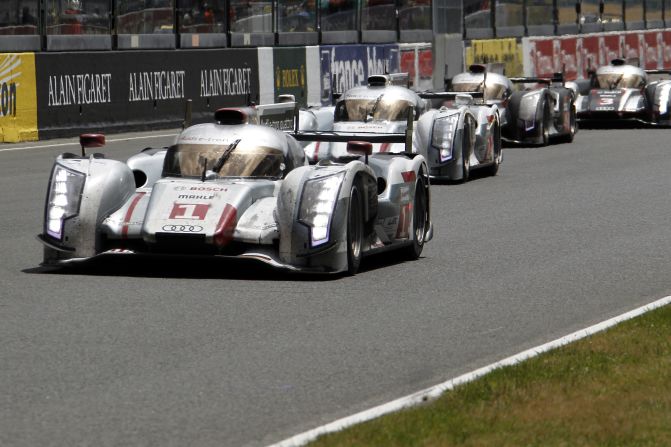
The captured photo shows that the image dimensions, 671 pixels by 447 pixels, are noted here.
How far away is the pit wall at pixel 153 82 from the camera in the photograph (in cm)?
2388

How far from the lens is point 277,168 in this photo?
11.5 metres

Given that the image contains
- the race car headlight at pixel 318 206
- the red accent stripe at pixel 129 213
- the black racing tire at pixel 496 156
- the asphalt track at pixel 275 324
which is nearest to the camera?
the asphalt track at pixel 275 324

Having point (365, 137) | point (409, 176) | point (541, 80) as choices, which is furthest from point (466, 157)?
point (409, 176)

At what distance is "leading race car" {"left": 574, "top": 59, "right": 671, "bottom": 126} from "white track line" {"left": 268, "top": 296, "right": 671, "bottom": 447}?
2157 cm

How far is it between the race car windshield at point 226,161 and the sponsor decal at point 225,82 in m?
16.7

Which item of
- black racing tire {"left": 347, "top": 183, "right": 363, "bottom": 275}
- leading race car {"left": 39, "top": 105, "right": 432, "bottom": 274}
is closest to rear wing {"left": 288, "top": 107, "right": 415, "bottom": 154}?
leading race car {"left": 39, "top": 105, "right": 432, "bottom": 274}

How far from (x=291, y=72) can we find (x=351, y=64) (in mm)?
2660

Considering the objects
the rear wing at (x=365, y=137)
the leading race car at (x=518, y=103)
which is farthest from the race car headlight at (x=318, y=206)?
the leading race car at (x=518, y=103)

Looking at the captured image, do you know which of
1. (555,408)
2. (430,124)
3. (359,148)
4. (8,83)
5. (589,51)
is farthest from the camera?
(589,51)

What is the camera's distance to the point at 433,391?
22.6 ft

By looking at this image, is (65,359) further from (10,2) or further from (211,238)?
(10,2)

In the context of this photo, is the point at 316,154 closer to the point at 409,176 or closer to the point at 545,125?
the point at 409,176

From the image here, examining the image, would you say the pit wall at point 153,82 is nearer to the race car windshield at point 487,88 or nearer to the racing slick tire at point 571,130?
the race car windshield at point 487,88

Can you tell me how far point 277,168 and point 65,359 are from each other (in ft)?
13.1
